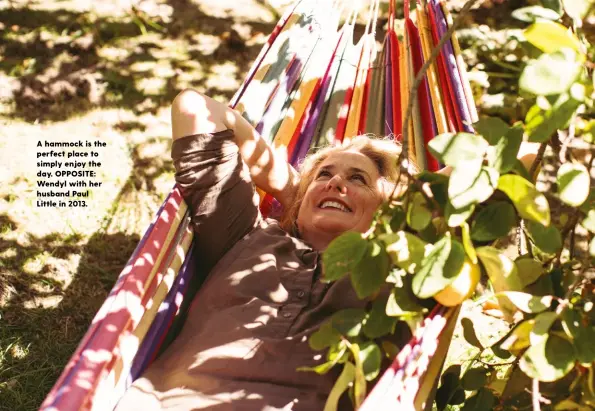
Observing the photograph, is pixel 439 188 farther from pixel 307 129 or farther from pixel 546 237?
pixel 307 129

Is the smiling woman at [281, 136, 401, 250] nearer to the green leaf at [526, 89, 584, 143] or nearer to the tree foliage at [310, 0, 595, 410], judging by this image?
the tree foliage at [310, 0, 595, 410]

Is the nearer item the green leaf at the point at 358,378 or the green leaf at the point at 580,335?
the green leaf at the point at 580,335

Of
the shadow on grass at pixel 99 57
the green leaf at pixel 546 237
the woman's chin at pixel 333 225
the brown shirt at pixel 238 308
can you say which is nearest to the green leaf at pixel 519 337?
the green leaf at pixel 546 237

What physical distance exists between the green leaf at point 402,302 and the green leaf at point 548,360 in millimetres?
216

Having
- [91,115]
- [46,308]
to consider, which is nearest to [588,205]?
[46,308]

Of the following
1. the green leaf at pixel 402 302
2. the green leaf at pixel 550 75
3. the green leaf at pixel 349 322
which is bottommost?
the green leaf at pixel 349 322

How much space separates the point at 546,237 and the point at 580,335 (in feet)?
0.52

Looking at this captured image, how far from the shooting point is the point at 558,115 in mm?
1033

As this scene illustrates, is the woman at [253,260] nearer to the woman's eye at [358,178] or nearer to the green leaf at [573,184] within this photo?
the woman's eye at [358,178]

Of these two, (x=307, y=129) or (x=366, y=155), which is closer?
(x=366, y=155)

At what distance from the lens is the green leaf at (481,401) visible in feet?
4.70

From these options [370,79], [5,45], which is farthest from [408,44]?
[5,45]

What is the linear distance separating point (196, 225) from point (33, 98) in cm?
205

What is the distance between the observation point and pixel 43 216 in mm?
3074
